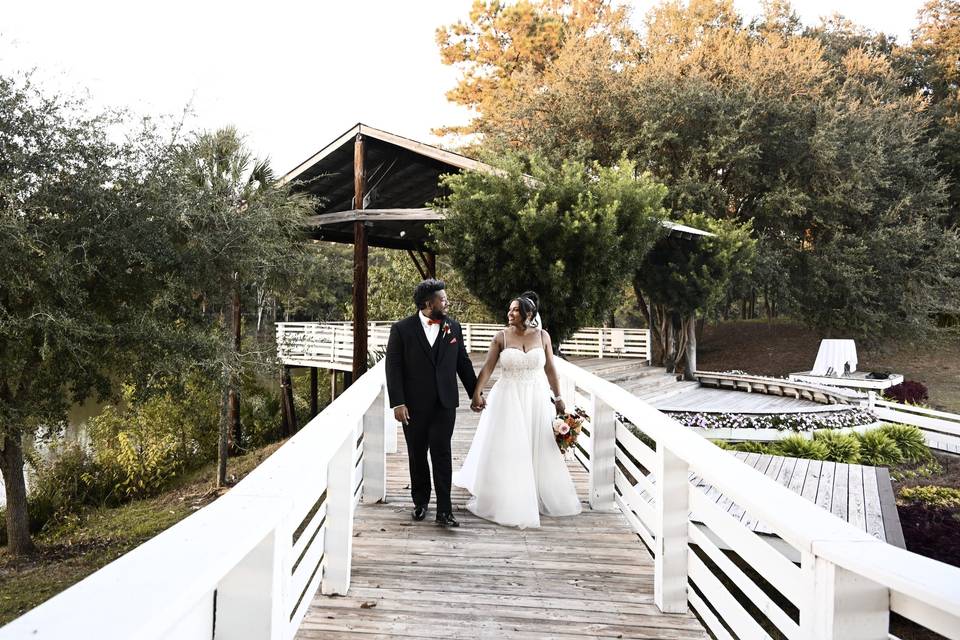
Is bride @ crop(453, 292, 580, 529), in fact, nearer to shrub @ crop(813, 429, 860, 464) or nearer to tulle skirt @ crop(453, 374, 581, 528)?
tulle skirt @ crop(453, 374, 581, 528)

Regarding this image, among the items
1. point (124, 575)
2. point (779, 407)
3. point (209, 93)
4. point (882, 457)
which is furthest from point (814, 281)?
point (124, 575)

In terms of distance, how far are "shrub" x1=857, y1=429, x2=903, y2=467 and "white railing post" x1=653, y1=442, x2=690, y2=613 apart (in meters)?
9.44

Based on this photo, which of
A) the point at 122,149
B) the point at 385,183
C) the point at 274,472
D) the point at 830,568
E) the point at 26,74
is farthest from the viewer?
the point at 385,183

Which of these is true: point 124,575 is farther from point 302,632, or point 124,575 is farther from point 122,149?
point 122,149

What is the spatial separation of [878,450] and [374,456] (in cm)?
1004

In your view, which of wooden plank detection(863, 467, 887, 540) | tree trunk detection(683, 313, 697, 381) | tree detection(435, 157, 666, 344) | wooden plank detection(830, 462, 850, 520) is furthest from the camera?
tree trunk detection(683, 313, 697, 381)

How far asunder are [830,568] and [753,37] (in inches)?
1097

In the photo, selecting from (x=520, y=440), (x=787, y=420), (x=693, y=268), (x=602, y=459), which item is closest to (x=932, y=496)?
(x=787, y=420)

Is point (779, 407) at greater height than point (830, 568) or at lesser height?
lesser

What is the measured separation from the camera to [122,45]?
51.2 feet

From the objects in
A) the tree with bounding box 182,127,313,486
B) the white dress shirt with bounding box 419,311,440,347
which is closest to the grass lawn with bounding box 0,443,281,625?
the tree with bounding box 182,127,313,486

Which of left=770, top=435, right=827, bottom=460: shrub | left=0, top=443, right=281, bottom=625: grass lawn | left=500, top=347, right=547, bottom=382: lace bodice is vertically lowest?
left=0, top=443, right=281, bottom=625: grass lawn

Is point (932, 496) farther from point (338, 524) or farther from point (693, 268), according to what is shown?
point (338, 524)

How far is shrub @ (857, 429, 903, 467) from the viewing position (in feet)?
35.0
